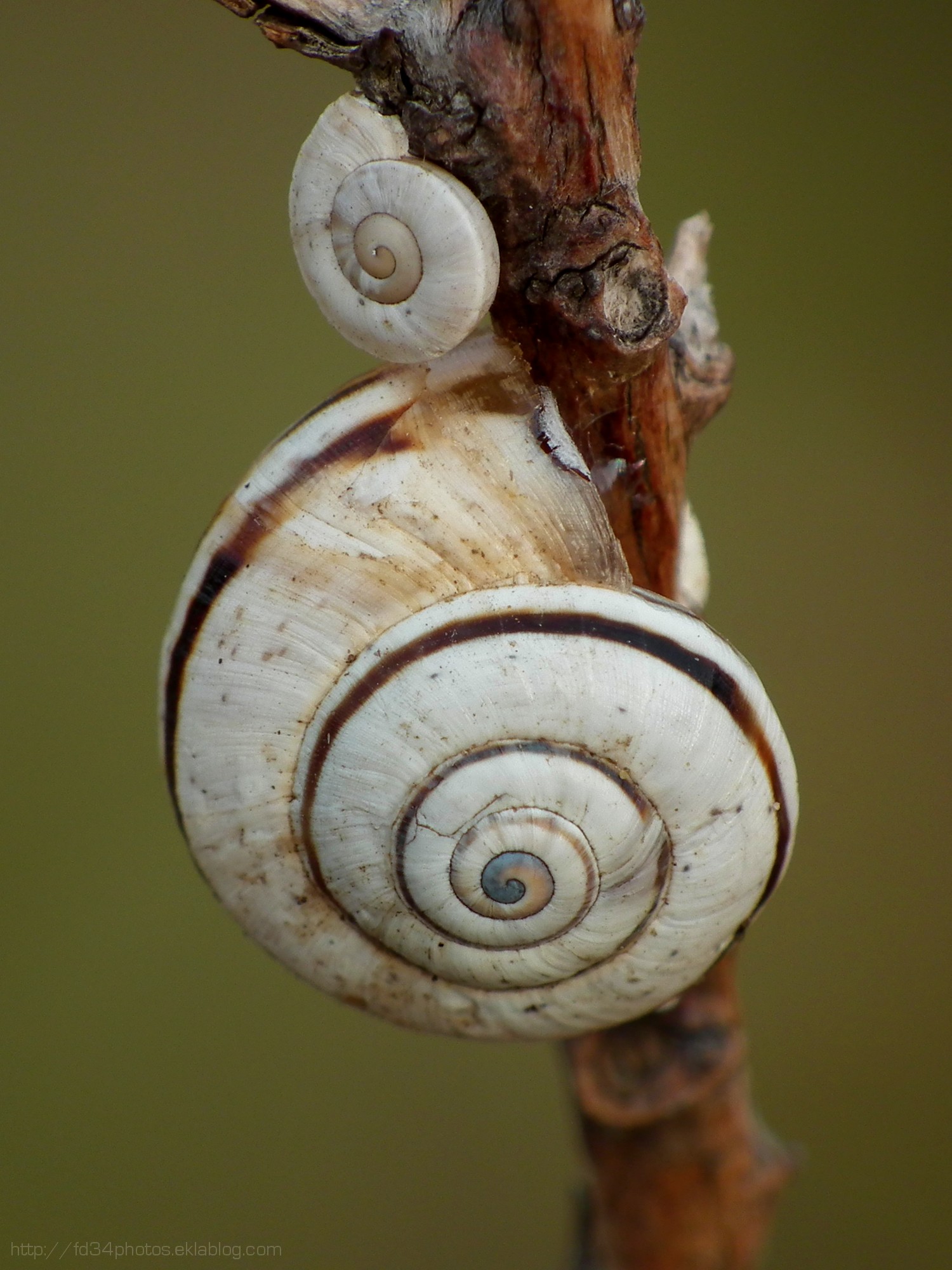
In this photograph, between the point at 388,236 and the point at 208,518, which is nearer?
the point at 388,236

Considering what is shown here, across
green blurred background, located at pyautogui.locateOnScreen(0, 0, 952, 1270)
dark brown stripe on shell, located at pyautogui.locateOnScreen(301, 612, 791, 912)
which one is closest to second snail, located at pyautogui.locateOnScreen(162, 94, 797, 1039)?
dark brown stripe on shell, located at pyautogui.locateOnScreen(301, 612, 791, 912)

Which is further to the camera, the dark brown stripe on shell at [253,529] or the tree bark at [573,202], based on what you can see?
the dark brown stripe on shell at [253,529]

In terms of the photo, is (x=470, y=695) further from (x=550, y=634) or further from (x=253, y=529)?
(x=253, y=529)

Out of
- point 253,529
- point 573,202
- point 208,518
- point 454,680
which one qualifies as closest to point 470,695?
point 454,680

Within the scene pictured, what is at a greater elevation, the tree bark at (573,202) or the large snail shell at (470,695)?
the tree bark at (573,202)

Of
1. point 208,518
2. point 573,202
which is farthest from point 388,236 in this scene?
point 208,518

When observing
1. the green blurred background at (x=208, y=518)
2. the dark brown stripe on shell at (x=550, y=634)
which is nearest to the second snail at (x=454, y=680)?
the dark brown stripe on shell at (x=550, y=634)

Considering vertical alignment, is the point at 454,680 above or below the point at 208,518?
below

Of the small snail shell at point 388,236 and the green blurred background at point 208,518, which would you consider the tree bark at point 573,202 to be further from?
the green blurred background at point 208,518
